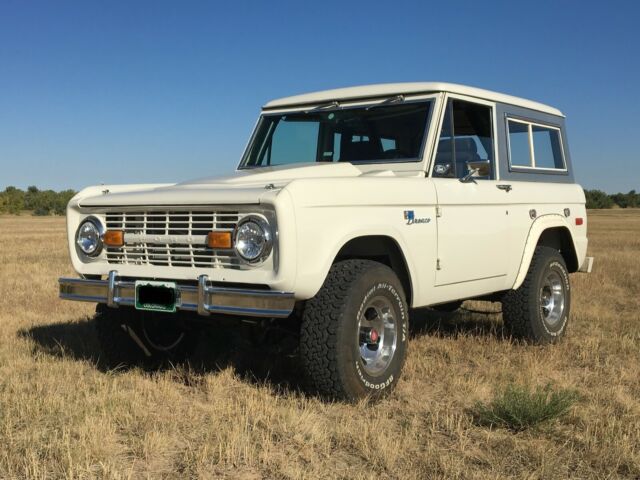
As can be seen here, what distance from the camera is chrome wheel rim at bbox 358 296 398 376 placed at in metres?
4.34

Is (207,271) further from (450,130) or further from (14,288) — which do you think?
(14,288)

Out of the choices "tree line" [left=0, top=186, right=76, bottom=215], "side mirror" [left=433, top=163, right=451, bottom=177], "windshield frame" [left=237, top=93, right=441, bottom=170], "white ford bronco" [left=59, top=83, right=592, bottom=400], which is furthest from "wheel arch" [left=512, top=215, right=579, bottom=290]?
"tree line" [left=0, top=186, right=76, bottom=215]

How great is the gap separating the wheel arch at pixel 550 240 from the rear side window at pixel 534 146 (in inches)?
20.5

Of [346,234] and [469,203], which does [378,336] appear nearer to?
[346,234]

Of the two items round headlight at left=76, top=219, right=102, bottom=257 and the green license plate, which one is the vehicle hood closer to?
round headlight at left=76, top=219, right=102, bottom=257

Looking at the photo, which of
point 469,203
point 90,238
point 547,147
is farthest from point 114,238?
point 547,147

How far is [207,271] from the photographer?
3984mm

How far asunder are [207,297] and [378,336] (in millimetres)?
1157

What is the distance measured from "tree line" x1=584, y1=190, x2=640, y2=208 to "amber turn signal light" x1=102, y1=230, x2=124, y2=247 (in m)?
89.4

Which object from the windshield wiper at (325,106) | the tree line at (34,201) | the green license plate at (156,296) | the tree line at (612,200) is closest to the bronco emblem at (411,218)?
the windshield wiper at (325,106)

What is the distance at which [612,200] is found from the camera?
294ft

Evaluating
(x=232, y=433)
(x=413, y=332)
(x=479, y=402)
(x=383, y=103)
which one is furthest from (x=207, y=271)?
(x=413, y=332)

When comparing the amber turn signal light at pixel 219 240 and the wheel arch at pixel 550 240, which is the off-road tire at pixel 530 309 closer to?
the wheel arch at pixel 550 240

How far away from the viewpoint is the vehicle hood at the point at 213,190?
387 centimetres
